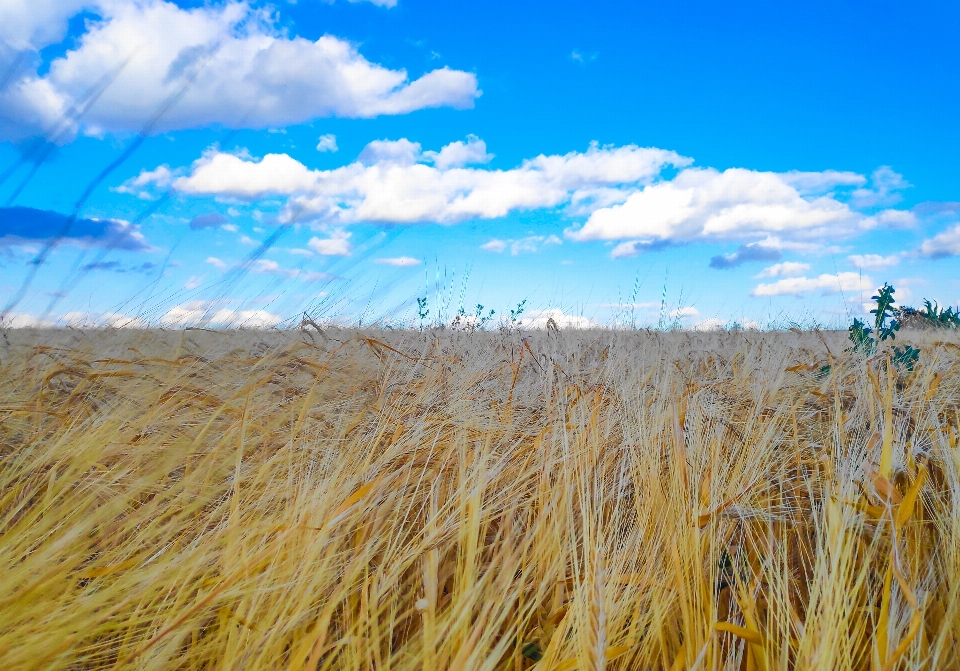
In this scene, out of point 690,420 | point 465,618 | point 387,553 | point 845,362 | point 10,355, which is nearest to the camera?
point 465,618

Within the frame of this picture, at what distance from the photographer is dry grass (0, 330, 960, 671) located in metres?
1.11

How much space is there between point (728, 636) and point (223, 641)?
968mm

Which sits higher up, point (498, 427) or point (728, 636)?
point (498, 427)

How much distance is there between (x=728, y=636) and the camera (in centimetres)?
124

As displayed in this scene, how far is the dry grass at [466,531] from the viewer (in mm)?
1112

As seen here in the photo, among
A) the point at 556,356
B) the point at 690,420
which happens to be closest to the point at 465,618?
the point at 690,420

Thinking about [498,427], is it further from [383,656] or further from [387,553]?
[383,656]

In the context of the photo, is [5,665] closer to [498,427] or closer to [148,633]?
[148,633]

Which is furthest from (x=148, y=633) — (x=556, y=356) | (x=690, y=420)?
(x=556, y=356)

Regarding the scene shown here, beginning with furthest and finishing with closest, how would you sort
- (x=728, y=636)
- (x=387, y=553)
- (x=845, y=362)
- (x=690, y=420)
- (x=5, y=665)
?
(x=845, y=362)
(x=690, y=420)
(x=387, y=553)
(x=728, y=636)
(x=5, y=665)

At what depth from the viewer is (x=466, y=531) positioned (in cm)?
141

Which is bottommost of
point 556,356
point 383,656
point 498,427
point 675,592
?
point 383,656

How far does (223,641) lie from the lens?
3.96ft

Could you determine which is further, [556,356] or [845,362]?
[845,362]
